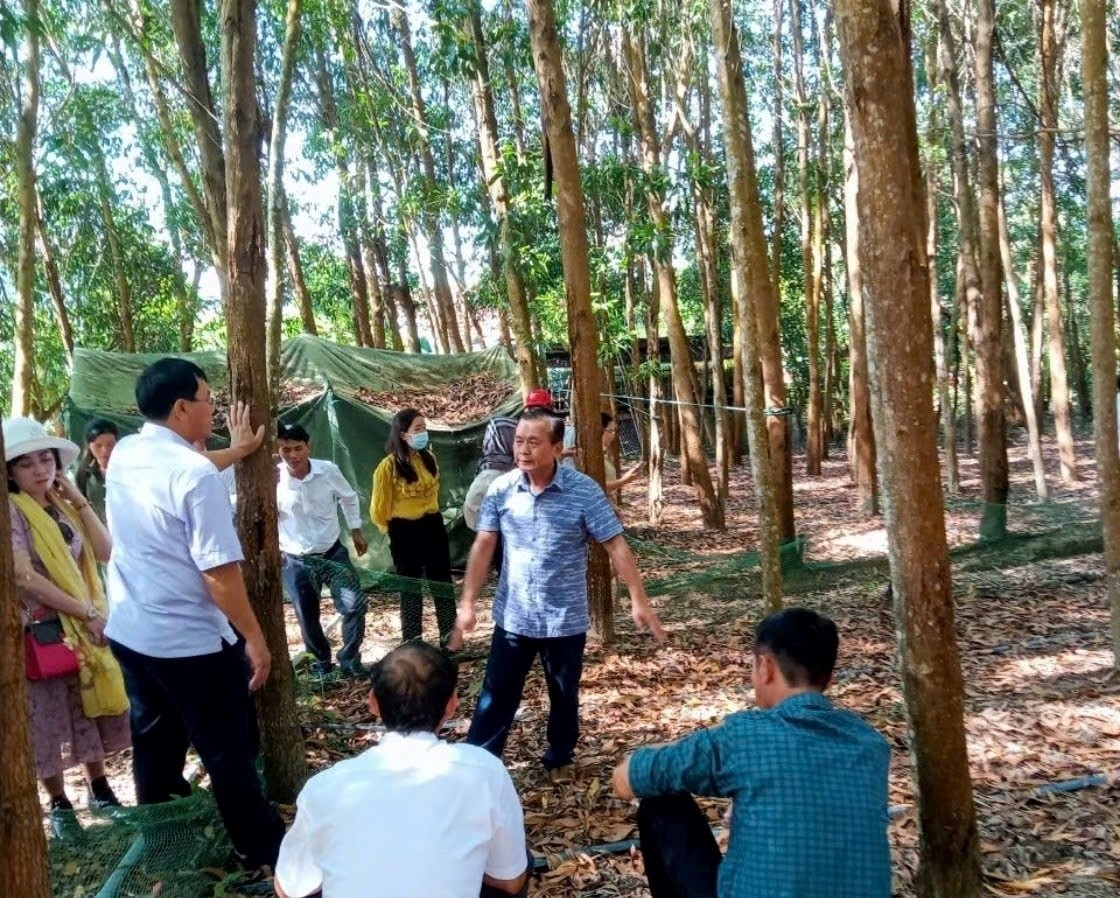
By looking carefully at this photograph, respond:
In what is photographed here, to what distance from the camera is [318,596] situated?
18.6 ft

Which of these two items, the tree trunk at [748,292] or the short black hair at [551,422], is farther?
the tree trunk at [748,292]

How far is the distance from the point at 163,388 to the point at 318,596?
2856mm

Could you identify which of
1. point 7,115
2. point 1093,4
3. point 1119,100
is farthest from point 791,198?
point 1093,4

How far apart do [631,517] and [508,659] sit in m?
8.78


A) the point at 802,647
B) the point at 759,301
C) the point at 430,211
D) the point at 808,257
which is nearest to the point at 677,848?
the point at 802,647

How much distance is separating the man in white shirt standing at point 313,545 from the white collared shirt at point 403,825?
3617 mm

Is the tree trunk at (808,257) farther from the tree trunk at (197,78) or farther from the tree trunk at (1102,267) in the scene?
the tree trunk at (197,78)

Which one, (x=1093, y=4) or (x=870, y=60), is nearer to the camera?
(x=870, y=60)

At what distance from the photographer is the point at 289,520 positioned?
18.9 feet

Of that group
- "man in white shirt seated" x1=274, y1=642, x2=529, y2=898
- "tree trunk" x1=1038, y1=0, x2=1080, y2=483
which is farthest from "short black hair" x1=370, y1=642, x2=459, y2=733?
"tree trunk" x1=1038, y1=0, x2=1080, y2=483

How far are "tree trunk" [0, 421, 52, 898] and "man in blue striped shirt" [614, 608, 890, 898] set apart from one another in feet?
4.06

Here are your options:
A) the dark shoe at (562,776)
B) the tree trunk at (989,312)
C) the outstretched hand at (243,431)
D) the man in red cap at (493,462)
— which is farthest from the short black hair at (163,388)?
the tree trunk at (989,312)

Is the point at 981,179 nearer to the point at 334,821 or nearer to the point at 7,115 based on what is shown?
the point at 334,821

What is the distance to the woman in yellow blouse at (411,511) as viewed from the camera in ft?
20.1
